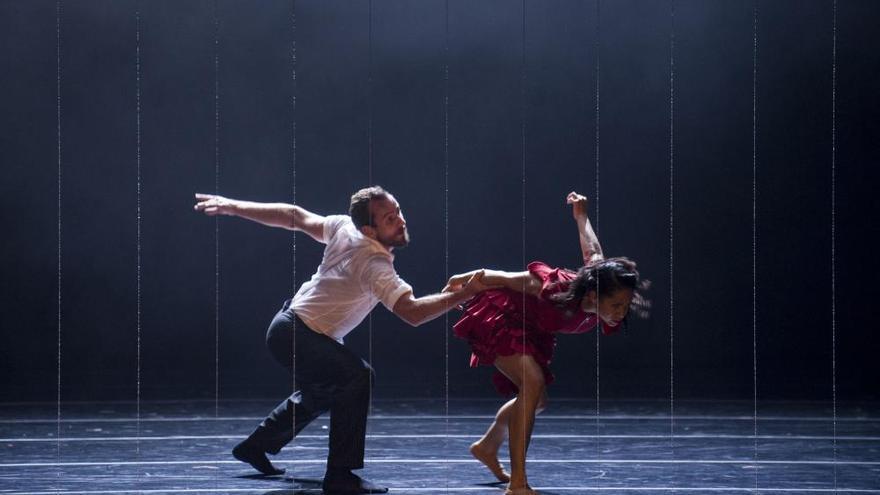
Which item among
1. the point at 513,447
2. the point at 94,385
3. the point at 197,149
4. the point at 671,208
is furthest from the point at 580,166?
the point at 513,447

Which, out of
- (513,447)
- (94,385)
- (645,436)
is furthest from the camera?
(94,385)

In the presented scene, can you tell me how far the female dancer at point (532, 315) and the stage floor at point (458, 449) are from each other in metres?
0.29

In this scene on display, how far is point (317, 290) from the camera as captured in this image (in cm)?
399

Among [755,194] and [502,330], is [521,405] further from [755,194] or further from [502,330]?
[755,194]

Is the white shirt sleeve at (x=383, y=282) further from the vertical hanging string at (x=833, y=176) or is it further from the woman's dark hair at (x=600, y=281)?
the vertical hanging string at (x=833, y=176)

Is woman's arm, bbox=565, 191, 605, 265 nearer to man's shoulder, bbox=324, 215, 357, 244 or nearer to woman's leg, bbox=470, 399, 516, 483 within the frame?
woman's leg, bbox=470, 399, 516, 483

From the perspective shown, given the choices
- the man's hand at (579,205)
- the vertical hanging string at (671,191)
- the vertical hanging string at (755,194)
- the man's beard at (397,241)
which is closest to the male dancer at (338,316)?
the man's beard at (397,241)

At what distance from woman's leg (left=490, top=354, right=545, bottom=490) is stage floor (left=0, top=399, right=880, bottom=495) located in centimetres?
15

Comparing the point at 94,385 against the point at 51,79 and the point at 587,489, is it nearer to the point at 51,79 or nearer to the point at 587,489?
the point at 51,79

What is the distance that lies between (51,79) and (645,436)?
453 cm

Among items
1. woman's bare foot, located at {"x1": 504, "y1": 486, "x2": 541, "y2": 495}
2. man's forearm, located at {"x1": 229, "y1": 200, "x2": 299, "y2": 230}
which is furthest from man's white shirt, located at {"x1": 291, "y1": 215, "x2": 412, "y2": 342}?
Result: woman's bare foot, located at {"x1": 504, "y1": 486, "x2": 541, "y2": 495}

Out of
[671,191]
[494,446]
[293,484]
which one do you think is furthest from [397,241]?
[671,191]

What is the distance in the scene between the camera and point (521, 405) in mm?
3719

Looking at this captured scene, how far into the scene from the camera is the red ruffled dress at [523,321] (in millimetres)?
3729
